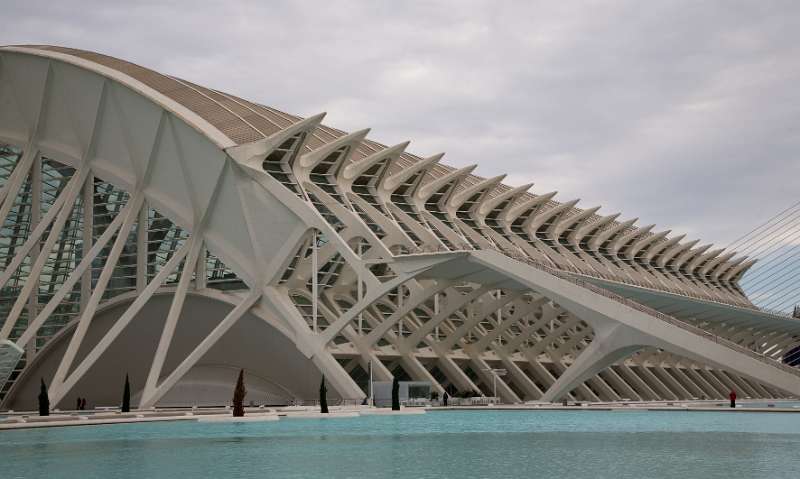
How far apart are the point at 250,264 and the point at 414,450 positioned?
2976cm

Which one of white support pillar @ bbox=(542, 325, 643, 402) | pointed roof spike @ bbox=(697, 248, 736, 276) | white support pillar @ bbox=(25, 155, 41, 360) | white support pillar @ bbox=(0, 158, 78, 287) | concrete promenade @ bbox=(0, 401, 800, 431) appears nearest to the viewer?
concrete promenade @ bbox=(0, 401, 800, 431)

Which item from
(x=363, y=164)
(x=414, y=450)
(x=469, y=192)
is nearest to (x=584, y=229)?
(x=469, y=192)

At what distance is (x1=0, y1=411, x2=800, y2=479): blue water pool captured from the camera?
17.2m

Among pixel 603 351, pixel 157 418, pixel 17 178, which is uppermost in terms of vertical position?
pixel 17 178

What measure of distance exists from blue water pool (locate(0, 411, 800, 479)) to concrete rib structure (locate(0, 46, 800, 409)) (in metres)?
13.3

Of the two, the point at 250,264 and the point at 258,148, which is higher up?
the point at 258,148

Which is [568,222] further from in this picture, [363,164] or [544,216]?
[363,164]

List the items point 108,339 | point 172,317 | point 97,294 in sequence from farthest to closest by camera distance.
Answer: point 97,294 < point 172,317 < point 108,339

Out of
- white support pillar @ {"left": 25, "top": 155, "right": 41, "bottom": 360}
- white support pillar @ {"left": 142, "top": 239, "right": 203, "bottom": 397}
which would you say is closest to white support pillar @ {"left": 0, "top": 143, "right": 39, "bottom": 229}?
white support pillar @ {"left": 25, "top": 155, "right": 41, "bottom": 360}

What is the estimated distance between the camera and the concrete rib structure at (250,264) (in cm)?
4591

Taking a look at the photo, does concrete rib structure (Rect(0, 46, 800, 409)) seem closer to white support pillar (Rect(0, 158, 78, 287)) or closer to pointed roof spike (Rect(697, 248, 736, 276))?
white support pillar (Rect(0, 158, 78, 287))

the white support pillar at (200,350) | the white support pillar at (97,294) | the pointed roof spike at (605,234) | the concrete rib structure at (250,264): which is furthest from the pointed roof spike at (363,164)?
the pointed roof spike at (605,234)

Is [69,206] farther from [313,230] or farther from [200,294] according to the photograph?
[313,230]

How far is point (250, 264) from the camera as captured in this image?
50.1 metres
